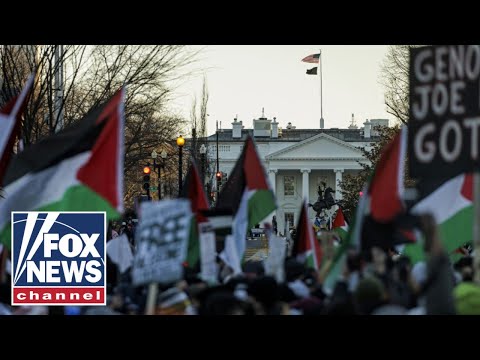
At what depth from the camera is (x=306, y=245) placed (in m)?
12.7

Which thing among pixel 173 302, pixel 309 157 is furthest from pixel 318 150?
pixel 173 302

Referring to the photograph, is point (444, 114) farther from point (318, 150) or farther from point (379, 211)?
point (318, 150)

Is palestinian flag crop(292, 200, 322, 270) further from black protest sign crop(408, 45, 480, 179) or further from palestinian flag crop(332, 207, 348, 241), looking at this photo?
palestinian flag crop(332, 207, 348, 241)

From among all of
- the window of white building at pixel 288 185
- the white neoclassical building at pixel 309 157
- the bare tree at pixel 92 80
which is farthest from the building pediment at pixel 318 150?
the bare tree at pixel 92 80

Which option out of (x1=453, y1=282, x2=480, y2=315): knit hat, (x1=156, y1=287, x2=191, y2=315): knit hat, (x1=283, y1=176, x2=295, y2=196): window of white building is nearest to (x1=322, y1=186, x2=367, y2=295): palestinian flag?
(x1=453, y1=282, x2=480, y2=315): knit hat

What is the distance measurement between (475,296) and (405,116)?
2994 cm

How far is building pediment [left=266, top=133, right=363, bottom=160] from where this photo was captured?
114875mm

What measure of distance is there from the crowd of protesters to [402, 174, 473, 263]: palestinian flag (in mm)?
370

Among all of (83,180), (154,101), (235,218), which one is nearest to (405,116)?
(154,101)

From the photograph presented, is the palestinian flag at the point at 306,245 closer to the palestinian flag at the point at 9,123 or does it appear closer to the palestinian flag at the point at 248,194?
the palestinian flag at the point at 248,194

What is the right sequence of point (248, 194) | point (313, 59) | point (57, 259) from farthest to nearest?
point (313, 59), point (248, 194), point (57, 259)

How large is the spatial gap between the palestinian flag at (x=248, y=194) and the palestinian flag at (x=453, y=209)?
1895 millimetres

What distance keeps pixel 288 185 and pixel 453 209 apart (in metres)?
105
